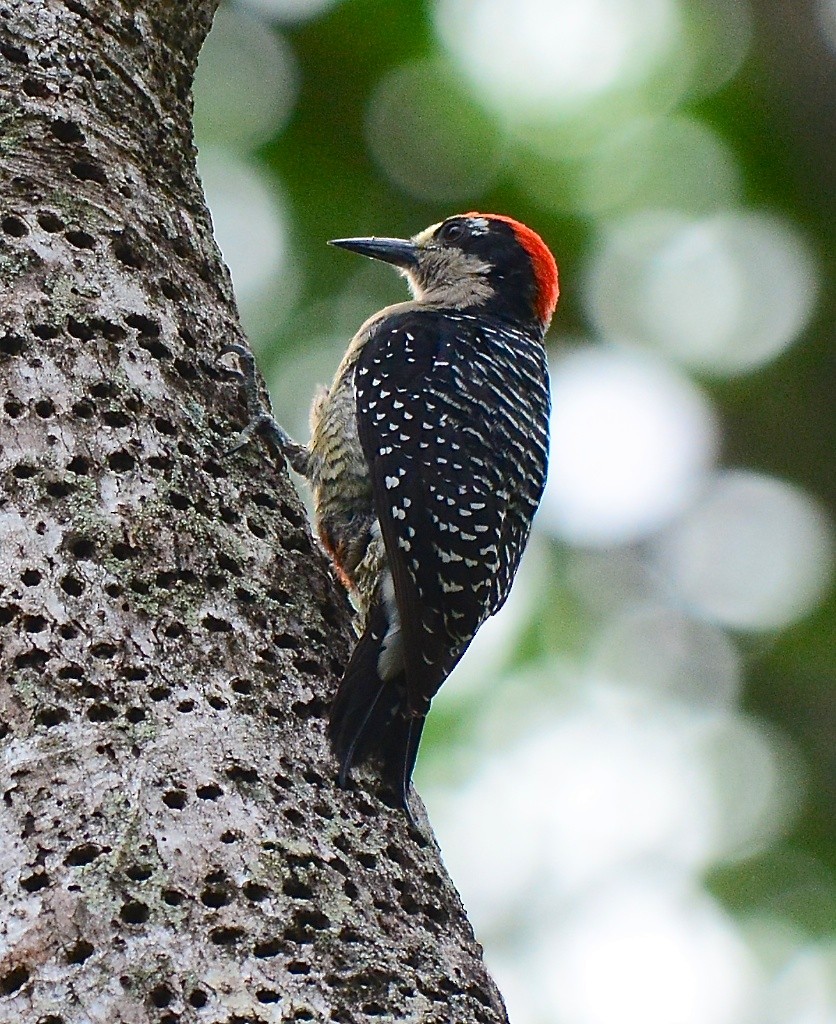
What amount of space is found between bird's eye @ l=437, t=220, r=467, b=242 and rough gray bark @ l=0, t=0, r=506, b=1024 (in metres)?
1.66

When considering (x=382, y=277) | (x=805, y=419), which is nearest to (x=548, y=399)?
(x=382, y=277)

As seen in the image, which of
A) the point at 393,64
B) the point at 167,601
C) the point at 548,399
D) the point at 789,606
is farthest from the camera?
the point at 789,606

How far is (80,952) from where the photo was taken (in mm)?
2107

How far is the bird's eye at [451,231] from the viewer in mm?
4910

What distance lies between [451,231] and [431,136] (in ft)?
4.16

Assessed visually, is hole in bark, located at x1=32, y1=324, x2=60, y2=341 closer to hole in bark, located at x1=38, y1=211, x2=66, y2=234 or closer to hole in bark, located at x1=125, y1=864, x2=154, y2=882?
hole in bark, located at x1=38, y1=211, x2=66, y2=234

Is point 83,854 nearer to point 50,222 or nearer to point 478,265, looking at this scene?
point 50,222

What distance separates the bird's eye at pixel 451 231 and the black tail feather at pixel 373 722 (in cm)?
224

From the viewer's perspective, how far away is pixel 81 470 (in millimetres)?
2680

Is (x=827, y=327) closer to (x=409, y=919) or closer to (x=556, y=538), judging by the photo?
(x=556, y=538)

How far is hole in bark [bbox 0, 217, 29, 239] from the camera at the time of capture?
2.95 metres

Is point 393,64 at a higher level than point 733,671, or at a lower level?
higher

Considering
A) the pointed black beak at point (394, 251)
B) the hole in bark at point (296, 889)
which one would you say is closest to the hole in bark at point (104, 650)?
the hole in bark at point (296, 889)

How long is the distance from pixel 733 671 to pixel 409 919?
4.29m
